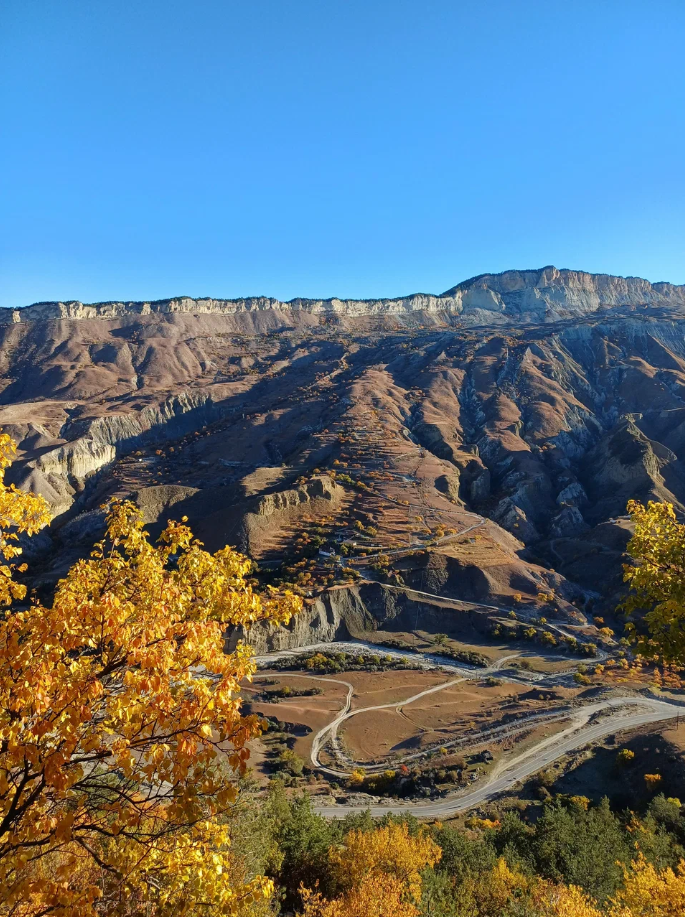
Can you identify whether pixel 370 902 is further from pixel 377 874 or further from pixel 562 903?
pixel 562 903

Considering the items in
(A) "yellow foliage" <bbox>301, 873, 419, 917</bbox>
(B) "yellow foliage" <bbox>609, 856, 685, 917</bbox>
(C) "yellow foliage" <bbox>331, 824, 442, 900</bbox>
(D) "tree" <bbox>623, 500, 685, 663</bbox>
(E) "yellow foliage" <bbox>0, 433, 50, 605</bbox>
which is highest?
(E) "yellow foliage" <bbox>0, 433, 50, 605</bbox>

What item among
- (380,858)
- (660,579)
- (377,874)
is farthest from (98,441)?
(660,579)

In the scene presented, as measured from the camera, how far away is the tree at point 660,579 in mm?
8336

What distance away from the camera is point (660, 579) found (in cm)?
866

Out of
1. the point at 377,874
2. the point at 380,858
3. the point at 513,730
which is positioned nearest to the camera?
the point at 377,874

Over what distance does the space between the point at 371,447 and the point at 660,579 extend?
A: 92079 mm

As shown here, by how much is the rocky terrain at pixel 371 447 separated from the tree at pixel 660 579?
53.7 metres

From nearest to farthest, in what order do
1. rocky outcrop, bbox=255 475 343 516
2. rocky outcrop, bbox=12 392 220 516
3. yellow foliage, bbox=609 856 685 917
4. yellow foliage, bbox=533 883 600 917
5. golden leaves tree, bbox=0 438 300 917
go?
golden leaves tree, bbox=0 438 300 917 < yellow foliage, bbox=609 856 685 917 < yellow foliage, bbox=533 883 600 917 < rocky outcrop, bbox=255 475 343 516 < rocky outcrop, bbox=12 392 220 516

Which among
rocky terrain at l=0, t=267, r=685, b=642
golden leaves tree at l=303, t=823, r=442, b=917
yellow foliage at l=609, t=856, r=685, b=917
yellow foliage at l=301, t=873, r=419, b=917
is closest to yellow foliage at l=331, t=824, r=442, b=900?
golden leaves tree at l=303, t=823, r=442, b=917

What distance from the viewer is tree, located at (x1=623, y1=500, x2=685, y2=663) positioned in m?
8.34

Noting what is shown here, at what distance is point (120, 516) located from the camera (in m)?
6.75

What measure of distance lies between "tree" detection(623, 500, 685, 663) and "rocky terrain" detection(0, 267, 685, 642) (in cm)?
5370

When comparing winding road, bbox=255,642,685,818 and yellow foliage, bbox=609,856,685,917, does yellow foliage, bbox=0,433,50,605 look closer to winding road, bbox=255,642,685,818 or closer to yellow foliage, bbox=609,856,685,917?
yellow foliage, bbox=609,856,685,917

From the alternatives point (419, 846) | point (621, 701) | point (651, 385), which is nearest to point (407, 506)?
point (621, 701)
